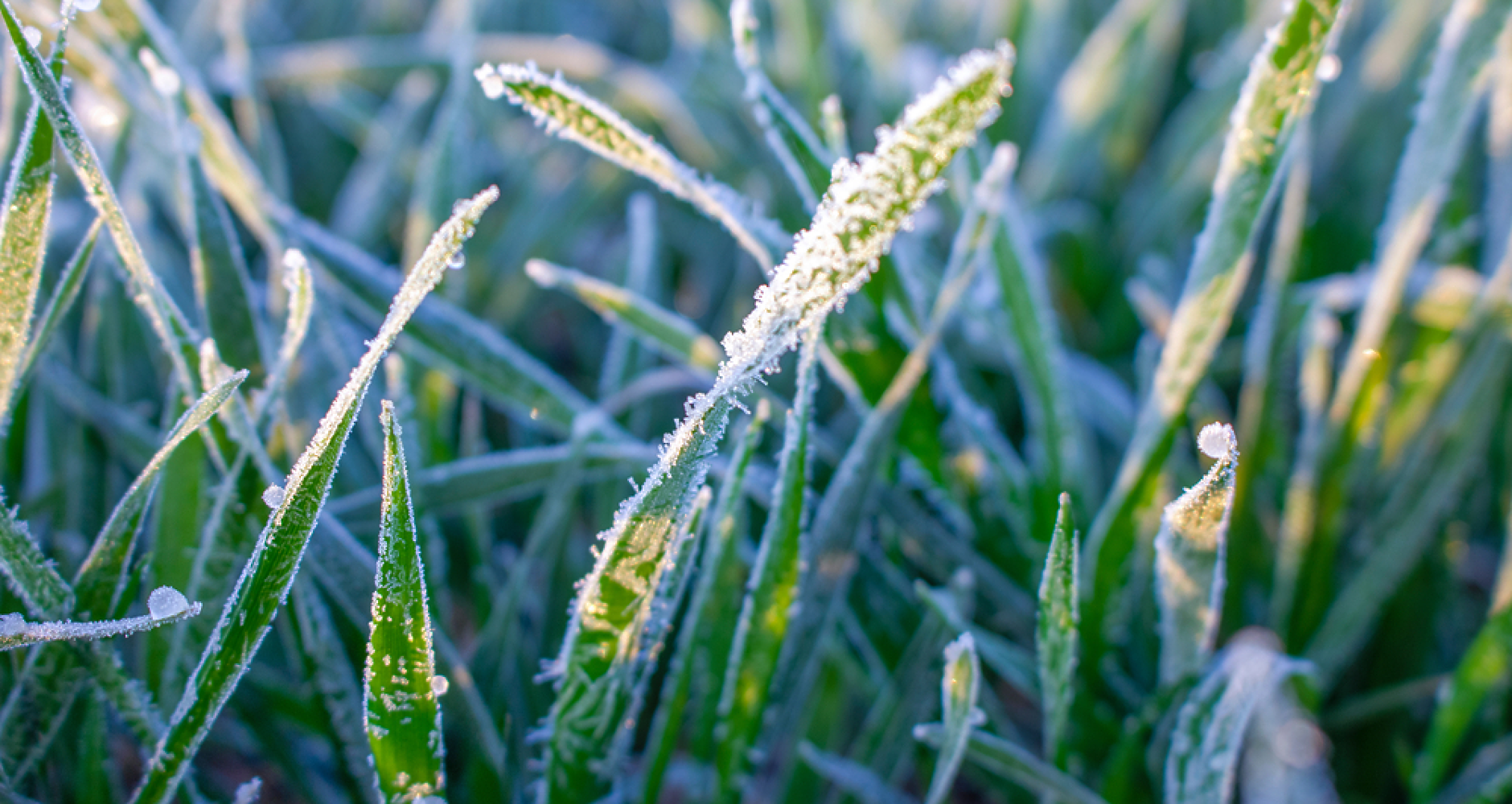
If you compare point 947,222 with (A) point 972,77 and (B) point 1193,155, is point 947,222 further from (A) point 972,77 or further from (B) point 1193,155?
(A) point 972,77

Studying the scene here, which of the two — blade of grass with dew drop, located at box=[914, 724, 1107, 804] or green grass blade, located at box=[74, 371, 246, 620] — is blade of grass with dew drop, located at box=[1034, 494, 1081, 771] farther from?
green grass blade, located at box=[74, 371, 246, 620]

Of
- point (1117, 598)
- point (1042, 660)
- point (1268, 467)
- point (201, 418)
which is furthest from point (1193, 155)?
point (201, 418)

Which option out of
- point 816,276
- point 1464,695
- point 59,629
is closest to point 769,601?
point 816,276

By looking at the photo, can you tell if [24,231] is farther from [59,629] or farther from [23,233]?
[59,629]

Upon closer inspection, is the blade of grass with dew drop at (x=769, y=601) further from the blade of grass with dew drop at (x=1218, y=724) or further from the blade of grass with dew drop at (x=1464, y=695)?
the blade of grass with dew drop at (x=1464, y=695)

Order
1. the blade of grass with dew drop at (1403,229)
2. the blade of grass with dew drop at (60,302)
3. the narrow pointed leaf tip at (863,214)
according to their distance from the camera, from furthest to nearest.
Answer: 1. the blade of grass with dew drop at (1403,229)
2. the blade of grass with dew drop at (60,302)
3. the narrow pointed leaf tip at (863,214)

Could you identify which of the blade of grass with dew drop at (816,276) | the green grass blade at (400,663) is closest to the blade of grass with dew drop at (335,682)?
the green grass blade at (400,663)
